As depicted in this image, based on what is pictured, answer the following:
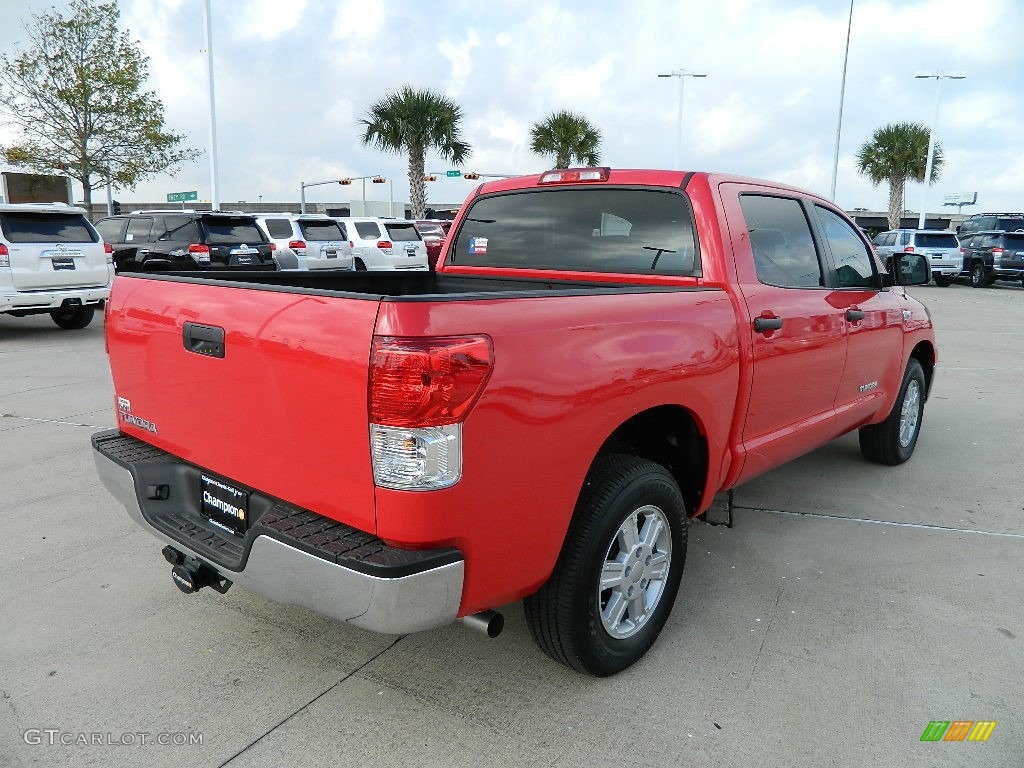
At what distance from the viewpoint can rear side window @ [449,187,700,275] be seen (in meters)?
3.51

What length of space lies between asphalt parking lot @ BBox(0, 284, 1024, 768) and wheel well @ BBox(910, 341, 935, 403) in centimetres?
129

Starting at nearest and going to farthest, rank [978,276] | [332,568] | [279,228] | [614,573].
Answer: [332,568]
[614,573]
[279,228]
[978,276]

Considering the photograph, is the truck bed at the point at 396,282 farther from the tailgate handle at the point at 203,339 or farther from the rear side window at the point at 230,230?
the rear side window at the point at 230,230

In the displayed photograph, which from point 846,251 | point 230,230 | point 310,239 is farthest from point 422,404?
point 310,239

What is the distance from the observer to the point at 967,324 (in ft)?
47.7

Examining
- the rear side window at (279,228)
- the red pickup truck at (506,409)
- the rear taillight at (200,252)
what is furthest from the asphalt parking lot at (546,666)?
the rear side window at (279,228)

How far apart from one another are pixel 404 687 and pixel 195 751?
0.70 meters

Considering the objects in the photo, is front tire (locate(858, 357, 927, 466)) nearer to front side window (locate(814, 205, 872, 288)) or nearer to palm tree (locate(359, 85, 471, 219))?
front side window (locate(814, 205, 872, 288))

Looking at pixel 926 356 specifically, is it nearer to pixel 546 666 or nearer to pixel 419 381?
pixel 546 666

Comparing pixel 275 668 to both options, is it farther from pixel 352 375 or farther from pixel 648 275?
pixel 648 275

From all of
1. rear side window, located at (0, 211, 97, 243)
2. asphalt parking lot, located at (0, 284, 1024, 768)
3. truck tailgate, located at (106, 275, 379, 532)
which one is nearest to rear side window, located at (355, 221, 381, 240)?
rear side window, located at (0, 211, 97, 243)

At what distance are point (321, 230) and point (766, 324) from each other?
1594 centimetres

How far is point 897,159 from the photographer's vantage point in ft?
140

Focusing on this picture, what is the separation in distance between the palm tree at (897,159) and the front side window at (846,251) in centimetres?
4280
